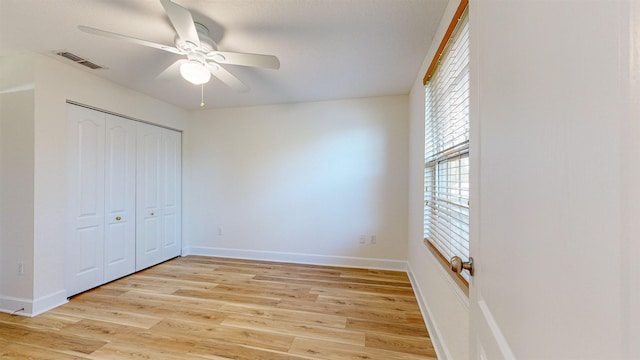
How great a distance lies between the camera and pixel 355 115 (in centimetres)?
344

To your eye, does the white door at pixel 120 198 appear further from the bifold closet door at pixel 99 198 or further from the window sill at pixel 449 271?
the window sill at pixel 449 271

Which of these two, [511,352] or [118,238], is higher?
[511,352]

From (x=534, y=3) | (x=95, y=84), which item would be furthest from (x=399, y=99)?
(x=95, y=84)

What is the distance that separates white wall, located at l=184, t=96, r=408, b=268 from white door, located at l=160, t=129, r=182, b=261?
14 centimetres

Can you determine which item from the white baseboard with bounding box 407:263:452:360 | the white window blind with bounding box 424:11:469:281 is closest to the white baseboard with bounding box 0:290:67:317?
the white baseboard with bounding box 407:263:452:360

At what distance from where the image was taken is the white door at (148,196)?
10.7ft

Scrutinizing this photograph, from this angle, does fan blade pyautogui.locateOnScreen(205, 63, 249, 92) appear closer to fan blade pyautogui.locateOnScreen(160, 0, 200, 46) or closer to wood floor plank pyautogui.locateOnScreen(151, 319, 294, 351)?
fan blade pyautogui.locateOnScreen(160, 0, 200, 46)

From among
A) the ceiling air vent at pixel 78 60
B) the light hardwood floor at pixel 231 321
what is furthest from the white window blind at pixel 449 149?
the ceiling air vent at pixel 78 60

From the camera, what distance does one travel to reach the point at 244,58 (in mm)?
1763

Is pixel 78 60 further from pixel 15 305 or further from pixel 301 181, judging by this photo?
pixel 301 181

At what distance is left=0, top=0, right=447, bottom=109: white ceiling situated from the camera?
1630 millimetres

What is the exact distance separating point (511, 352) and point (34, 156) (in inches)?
137

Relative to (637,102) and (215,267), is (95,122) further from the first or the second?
(637,102)

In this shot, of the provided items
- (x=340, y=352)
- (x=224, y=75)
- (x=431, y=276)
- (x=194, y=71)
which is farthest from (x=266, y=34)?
(x=340, y=352)
